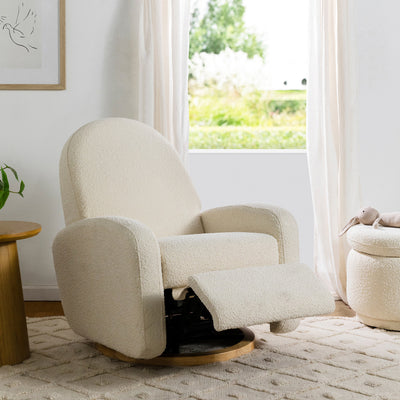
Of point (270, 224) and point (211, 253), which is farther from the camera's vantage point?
point (270, 224)

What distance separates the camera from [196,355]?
201cm

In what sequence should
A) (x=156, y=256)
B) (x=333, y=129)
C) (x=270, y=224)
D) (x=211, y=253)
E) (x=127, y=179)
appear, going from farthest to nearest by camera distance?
(x=333, y=129)
(x=127, y=179)
(x=270, y=224)
(x=211, y=253)
(x=156, y=256)

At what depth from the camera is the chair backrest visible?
7.24ft

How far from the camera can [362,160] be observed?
3262 millimetres

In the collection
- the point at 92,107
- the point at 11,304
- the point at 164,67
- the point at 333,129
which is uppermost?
the point at 164,67

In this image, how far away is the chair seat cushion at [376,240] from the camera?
2.39 metres

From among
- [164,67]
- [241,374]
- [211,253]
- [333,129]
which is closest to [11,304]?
[211,253]

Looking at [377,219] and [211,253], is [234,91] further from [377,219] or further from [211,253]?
[211,253]

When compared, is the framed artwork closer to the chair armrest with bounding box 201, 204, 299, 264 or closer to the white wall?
the white wall

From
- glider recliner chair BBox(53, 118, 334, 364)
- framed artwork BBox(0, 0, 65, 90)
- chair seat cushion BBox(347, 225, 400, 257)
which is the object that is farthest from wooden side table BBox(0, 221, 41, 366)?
chair seat cushion BBox(347, 225, 400, 257)

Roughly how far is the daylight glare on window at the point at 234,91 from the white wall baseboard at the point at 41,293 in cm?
215

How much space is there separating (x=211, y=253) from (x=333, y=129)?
1357mm

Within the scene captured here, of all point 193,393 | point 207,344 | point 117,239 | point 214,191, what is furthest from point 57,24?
point 193,393

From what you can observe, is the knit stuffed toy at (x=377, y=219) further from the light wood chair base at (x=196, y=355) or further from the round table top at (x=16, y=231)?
the round table top at (x=16, y=231)
